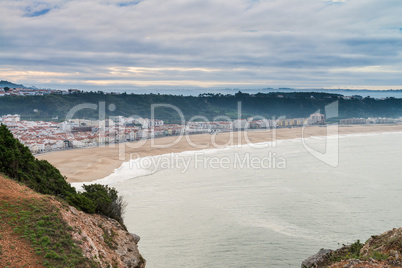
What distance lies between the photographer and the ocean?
13820 millimetres

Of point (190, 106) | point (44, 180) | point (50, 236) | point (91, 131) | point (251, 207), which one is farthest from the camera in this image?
point (190, 106)

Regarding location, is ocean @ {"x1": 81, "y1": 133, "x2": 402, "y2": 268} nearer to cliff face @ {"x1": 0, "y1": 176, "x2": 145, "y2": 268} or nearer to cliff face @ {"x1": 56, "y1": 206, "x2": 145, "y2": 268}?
cliff face @ {"x1": 56, "y1": 206, "x2": 145, "y2": 268}

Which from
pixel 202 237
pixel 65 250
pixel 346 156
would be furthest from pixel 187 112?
pixel 65 250

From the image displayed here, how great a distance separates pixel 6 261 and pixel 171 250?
7.51 m

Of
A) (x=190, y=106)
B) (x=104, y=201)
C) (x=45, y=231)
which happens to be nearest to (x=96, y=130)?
(x=104, y=201)

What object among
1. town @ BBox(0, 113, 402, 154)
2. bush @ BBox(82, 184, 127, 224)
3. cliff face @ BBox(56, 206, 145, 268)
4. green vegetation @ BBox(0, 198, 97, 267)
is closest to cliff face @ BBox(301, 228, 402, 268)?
cliff face @ BBox(56, 206, 145, 268)

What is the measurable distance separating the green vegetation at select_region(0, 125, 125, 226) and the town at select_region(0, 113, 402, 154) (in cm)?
2225

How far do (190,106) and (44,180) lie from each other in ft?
306

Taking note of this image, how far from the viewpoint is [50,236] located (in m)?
8.16

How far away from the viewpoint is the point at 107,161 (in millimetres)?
32125

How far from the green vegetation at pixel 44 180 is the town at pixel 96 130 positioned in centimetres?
Result: 2225

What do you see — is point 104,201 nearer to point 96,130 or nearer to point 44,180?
point 44,180

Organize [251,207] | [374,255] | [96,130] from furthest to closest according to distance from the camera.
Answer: [96,130] < [251,207] < [374,255]

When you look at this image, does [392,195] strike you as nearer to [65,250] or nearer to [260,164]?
[260,164]
